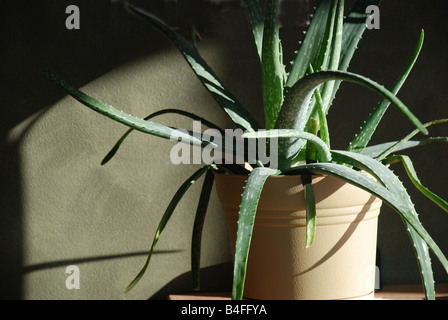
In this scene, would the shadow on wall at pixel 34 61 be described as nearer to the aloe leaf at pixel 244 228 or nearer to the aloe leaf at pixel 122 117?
the aloe leaf at pixel 122 117

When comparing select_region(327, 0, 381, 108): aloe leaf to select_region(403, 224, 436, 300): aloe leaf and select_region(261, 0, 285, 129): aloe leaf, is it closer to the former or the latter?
select_region(261, 0, 285, 129): aloe leaf

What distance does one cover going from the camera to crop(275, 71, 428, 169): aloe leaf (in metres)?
0.58

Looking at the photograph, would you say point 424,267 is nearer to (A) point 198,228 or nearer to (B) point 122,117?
(A) point 198,228

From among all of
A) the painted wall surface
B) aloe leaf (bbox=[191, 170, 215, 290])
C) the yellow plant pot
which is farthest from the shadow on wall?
the yellow plant pot

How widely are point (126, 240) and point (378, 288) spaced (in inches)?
20.4

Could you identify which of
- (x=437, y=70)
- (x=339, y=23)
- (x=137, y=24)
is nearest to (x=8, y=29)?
(x=137, y=24)

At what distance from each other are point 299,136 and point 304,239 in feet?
0.51

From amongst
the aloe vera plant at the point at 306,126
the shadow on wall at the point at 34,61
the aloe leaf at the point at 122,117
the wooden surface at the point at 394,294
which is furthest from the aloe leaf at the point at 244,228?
the shadow on wall at the point at 34,61

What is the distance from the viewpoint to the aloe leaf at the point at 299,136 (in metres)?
0.63

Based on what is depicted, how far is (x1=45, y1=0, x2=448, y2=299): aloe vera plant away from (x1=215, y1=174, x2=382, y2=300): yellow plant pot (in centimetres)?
3

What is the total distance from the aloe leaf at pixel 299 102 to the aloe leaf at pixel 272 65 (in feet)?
0.18

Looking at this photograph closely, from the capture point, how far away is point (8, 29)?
104cm

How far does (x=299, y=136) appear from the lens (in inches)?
26.5

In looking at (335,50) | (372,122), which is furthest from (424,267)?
(335,50)
